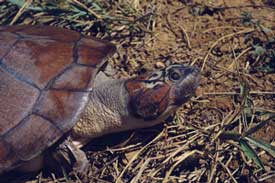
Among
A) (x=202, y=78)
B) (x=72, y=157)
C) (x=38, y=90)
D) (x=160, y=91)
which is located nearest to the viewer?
(x=38, y=90)

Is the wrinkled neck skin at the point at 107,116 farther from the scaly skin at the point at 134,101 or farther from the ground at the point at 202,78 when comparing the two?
the ground at the point at 202,78

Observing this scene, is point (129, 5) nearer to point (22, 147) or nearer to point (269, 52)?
point (269, 52)

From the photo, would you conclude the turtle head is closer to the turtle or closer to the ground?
the turtle

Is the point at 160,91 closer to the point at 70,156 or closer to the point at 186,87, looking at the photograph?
the point at 186,87

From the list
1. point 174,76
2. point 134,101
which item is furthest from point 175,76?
point 134,101

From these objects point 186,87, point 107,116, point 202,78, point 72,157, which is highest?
point 186,87
